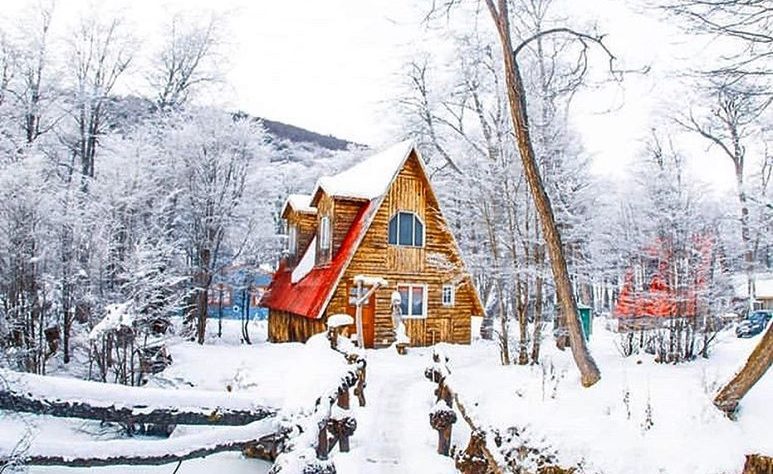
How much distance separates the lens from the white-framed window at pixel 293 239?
2214 cm

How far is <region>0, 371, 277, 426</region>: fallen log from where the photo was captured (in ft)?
13.8

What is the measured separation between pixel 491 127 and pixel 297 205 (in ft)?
26.1

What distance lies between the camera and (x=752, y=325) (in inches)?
885

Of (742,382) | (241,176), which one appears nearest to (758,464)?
(742,382)

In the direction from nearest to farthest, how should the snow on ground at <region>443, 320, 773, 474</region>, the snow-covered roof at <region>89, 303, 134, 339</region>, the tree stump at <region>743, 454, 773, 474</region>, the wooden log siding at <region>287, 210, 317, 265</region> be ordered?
the tree stump at <region>743, 454, 773, 474</region>, the snow on ground at <region>443, 320, 773, 474</region>, the snow-covered roof at <region>89, 303, 134, 339</region>, the wooden log siding at <region>287, 210, 317, 265</region>

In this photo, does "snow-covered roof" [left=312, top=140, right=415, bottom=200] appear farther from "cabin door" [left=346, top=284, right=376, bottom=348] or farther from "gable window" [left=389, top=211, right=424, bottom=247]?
"cabin door" [left=346, top=284, right=376, bottom=348]

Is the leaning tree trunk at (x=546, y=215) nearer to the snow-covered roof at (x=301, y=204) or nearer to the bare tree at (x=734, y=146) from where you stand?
the bare tree at (x=734, y=146)

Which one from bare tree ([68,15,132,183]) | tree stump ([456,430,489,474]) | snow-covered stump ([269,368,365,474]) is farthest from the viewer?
bare tree ([68,15,132,183])

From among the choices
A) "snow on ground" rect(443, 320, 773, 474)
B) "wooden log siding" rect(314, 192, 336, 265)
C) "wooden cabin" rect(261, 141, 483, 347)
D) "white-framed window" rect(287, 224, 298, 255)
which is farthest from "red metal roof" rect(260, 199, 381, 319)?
"snow on ground" rect(443, 320, 773, 474)

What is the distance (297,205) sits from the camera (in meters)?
21.9

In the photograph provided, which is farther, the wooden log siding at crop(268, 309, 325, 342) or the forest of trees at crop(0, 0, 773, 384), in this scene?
the wooden log siding at crop(268, 309, 325, 342)

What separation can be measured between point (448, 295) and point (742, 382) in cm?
1438

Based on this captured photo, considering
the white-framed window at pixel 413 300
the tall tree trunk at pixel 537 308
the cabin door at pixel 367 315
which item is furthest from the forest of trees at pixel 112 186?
the tall tree trunk at pixel 537 308

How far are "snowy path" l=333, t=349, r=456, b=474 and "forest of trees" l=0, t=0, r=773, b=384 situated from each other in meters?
4.13
